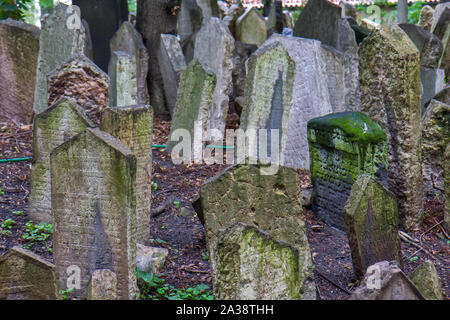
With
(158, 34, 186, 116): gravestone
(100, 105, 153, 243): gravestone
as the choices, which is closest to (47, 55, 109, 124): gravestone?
(100, 105, 153, 243): gravestone

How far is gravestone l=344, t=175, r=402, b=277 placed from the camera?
15.6ft

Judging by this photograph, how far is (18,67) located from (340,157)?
17.4 ft

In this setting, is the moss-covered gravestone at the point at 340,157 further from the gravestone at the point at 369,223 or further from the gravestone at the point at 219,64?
the gravestone at the point at 219,64

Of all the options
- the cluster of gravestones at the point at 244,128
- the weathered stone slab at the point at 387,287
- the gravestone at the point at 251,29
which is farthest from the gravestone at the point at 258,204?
the gravestone at the point at 251,29

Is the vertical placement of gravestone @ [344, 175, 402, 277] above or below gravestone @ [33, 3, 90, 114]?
below

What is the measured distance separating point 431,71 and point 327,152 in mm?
4993

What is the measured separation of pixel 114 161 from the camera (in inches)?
164

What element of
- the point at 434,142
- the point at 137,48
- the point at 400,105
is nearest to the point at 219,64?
the point at 137,48

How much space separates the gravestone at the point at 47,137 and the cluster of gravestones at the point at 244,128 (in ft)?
0.04

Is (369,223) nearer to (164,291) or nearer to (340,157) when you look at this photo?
(340,157)

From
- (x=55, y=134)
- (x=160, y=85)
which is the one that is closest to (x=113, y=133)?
(x=55, y=134)

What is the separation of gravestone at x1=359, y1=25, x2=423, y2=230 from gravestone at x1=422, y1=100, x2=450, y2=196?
88cm

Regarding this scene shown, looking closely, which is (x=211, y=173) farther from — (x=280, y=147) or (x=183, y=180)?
(x=280, y=147)

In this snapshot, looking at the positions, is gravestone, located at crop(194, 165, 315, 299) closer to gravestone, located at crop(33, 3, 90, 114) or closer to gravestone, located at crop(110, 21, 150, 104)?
gravestone, located at crop(33, 3, 90, 114)
